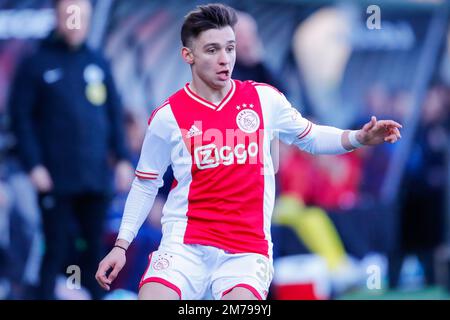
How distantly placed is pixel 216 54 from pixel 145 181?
0.79 meters

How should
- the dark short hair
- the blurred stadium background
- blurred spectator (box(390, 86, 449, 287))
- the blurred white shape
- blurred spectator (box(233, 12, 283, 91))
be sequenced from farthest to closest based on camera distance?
blurred spectator (box(390, 86, 449, 287)), the blurred stadium background, the blurred white shape, blurred spectator (box(233, 12, 283, 91)), the dark short hair

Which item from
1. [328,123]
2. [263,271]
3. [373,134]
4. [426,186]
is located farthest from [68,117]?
[426,186]

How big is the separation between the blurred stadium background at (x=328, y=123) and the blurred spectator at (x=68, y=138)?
0.23m

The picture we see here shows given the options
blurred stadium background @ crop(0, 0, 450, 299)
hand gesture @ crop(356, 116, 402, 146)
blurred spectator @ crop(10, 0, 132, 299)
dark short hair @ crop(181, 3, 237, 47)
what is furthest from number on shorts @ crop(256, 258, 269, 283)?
blurred spectator @ crop(10, 0, 132, 299)

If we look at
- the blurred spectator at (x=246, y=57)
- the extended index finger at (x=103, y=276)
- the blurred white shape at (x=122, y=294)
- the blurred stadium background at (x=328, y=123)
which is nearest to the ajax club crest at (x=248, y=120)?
the extended index finger at (x=103, y=276)

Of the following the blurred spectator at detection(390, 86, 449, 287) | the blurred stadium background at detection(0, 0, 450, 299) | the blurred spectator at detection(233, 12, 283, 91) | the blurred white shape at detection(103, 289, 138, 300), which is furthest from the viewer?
the blurred spectator at detection(390, 86, 449, 287)

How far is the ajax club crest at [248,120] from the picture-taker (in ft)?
18.4

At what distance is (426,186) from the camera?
42.0 ft

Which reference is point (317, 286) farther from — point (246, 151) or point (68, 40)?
point (246, 151)

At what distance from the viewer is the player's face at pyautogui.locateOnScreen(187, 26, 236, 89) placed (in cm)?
551

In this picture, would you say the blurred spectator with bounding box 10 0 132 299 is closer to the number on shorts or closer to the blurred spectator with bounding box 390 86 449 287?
the number on shorts

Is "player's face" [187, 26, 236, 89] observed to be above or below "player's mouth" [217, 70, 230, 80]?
above

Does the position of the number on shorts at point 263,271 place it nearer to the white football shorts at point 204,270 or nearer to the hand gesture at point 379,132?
the white football shorts at point 204,270

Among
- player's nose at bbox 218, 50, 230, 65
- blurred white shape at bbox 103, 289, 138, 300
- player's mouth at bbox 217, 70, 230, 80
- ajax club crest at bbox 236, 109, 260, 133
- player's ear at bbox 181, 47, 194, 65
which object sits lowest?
blurred white shape at bbox 103, 289, 138, 300
